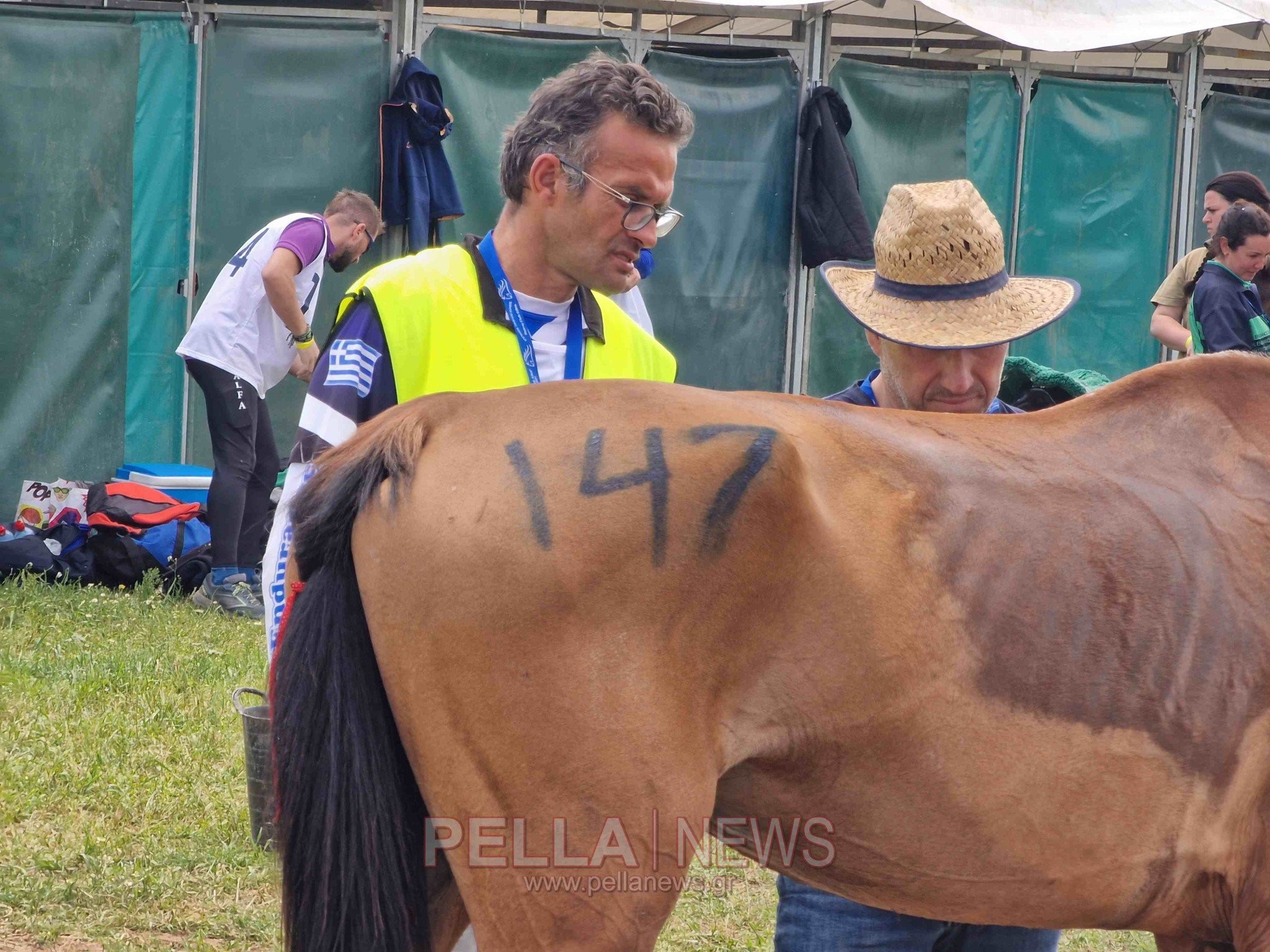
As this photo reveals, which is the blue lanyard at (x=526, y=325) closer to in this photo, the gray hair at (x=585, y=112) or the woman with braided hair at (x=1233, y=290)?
the gray hair at (x=585, y=112)

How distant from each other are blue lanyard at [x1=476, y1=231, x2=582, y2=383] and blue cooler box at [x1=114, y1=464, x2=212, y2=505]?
205 inches

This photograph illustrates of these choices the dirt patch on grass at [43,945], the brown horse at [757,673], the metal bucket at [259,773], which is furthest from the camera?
the metal bucket at [259,773]

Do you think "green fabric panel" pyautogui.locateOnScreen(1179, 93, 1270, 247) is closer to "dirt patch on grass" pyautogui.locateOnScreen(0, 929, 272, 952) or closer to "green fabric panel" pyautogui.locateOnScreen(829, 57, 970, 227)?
"green fabric panel" pyautogui.locateOnScreen(829, 57, 970, 227)

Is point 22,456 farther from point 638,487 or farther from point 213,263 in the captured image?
point 638,487

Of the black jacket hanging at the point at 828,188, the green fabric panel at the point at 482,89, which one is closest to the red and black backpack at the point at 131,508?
the green fabric panel at the point at 482,89

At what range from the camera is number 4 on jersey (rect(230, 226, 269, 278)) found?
252 inches

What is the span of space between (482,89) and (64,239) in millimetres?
2497

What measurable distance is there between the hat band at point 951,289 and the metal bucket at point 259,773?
209 cm

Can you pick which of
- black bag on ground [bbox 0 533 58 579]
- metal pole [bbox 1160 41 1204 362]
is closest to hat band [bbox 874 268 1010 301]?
black bag on ground [bbox 0 533 58 579]

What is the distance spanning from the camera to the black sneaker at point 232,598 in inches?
245

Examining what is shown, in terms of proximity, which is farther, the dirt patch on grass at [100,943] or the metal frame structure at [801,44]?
the metal frame structure at [801,44]

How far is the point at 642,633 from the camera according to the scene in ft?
5.20

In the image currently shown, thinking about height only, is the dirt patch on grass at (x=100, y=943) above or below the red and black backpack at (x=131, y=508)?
below

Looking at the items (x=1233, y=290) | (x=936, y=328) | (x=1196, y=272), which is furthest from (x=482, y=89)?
(x=936, y=328)
